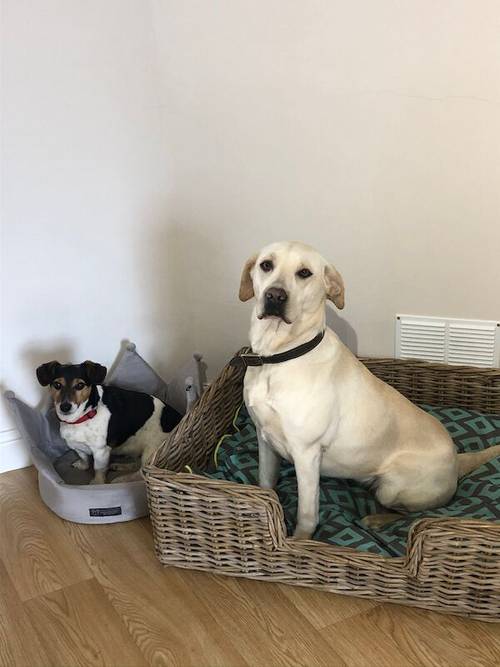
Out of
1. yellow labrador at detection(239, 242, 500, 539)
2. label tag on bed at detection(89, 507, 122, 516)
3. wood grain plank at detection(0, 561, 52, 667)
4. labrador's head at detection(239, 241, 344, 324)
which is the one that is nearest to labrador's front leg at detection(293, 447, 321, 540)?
yellow labrador at detection(239, 242, 500, 539)

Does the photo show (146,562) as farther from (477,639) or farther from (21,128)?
(21,128)

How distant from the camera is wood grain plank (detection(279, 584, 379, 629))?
1746mm

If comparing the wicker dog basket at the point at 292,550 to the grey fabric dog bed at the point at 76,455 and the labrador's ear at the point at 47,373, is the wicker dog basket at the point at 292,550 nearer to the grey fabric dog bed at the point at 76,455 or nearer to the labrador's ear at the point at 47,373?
the grey fabric dog bed at the point at 76,455

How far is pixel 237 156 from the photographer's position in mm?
2557

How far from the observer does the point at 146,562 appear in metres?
2.01

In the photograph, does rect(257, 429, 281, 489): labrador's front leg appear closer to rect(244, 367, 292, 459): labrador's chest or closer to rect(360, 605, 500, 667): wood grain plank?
rect(244, 367, 292, 459): labrador's chest

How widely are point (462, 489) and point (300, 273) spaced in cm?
89

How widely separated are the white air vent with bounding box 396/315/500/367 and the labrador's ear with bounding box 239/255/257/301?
2.61ft

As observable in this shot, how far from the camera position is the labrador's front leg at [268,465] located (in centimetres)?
206

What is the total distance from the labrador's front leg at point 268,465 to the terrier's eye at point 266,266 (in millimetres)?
541

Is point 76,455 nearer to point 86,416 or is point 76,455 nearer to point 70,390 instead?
point 86,416

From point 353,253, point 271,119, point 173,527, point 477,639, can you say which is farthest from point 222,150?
point 477,639

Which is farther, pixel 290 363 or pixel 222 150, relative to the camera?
pixel 222 150

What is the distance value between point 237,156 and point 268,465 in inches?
47.2
